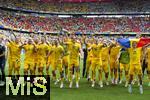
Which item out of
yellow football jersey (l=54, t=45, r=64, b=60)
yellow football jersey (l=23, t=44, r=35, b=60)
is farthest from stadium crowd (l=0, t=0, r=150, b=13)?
yellow football jersey (l=23, t=44, r=35, b=60)

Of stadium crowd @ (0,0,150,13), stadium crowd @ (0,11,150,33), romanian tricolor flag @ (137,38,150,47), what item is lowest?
romanian tricolor flag @ (137,38,150,47)

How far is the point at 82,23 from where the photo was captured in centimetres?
6650

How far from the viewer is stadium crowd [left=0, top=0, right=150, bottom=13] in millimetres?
66125

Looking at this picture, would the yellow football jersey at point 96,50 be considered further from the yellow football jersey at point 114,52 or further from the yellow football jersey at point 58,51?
the yellow football jersey at point 58,51

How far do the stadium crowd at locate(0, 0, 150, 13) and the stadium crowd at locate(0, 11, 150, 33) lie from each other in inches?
55.0

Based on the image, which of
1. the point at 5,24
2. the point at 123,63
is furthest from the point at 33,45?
the point at 5,24

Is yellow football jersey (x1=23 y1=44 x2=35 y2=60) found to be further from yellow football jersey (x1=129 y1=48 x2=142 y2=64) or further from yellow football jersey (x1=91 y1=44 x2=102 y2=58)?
yellow football jersey (x1=129 y1=48 x2=142 y2=64)

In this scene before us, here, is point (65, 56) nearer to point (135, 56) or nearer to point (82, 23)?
point (135, 56)

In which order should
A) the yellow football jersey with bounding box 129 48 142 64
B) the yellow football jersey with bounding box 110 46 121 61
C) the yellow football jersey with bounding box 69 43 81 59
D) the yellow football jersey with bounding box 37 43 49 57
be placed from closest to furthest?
the yellow football jersey with bounding box 129 48 142 64 → the yellow football jersey with bounding box 69 43 81 59 → the yellow football jersey with bounding box 37 43 49 57 → the yellow football jersey with bounding box 110 46 121 61

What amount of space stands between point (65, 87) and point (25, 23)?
1784 inches

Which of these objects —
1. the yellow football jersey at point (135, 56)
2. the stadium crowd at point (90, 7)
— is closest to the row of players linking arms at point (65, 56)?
the yellow football jersey at point (135, 56)

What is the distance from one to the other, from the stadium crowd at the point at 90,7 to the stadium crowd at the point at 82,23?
1.40 metres

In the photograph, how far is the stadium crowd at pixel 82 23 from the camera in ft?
203

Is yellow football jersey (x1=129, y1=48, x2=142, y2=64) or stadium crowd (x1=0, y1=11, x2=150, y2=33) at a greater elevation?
stadium crowd (x1=0, y1=11, x2=150, y2=33)
